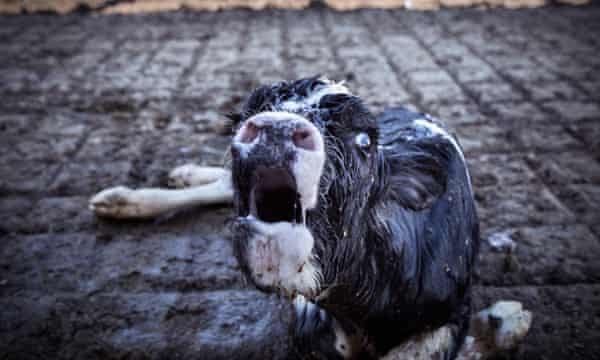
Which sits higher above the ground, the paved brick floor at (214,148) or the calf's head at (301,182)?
the calf's head at (301,182)

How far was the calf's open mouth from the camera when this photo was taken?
1.27 m

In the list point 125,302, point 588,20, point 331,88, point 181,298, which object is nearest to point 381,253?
point 331,88

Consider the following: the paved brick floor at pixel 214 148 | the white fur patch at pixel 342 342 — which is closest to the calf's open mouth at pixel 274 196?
the white fur patch at pixel 342 342

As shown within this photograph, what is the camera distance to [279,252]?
1281 millimetres

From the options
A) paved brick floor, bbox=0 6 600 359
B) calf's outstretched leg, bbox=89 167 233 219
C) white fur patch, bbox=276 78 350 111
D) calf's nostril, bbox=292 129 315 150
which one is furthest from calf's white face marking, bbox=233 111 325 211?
calf's outstretched leg, bbox=89 167 233 219

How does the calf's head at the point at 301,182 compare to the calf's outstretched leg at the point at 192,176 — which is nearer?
the calf's head at the point at 301,182

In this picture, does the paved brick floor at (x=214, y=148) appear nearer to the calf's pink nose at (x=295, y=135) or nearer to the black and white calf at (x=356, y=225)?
the black and white calf at (x=356, y=225)

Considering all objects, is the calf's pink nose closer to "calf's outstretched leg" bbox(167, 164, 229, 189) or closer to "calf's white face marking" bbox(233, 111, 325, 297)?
"calf's white face marking" bbox(233, 111, 325, 297)

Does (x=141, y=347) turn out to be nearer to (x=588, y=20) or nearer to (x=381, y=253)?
(x=381, y=253)

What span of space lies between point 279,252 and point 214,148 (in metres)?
2.96

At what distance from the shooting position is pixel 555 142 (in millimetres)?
4062

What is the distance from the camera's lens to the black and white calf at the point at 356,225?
1278 millimetres

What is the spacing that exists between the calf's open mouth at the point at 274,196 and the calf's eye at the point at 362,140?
1.05ft

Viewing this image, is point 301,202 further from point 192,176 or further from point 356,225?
point 192,176
